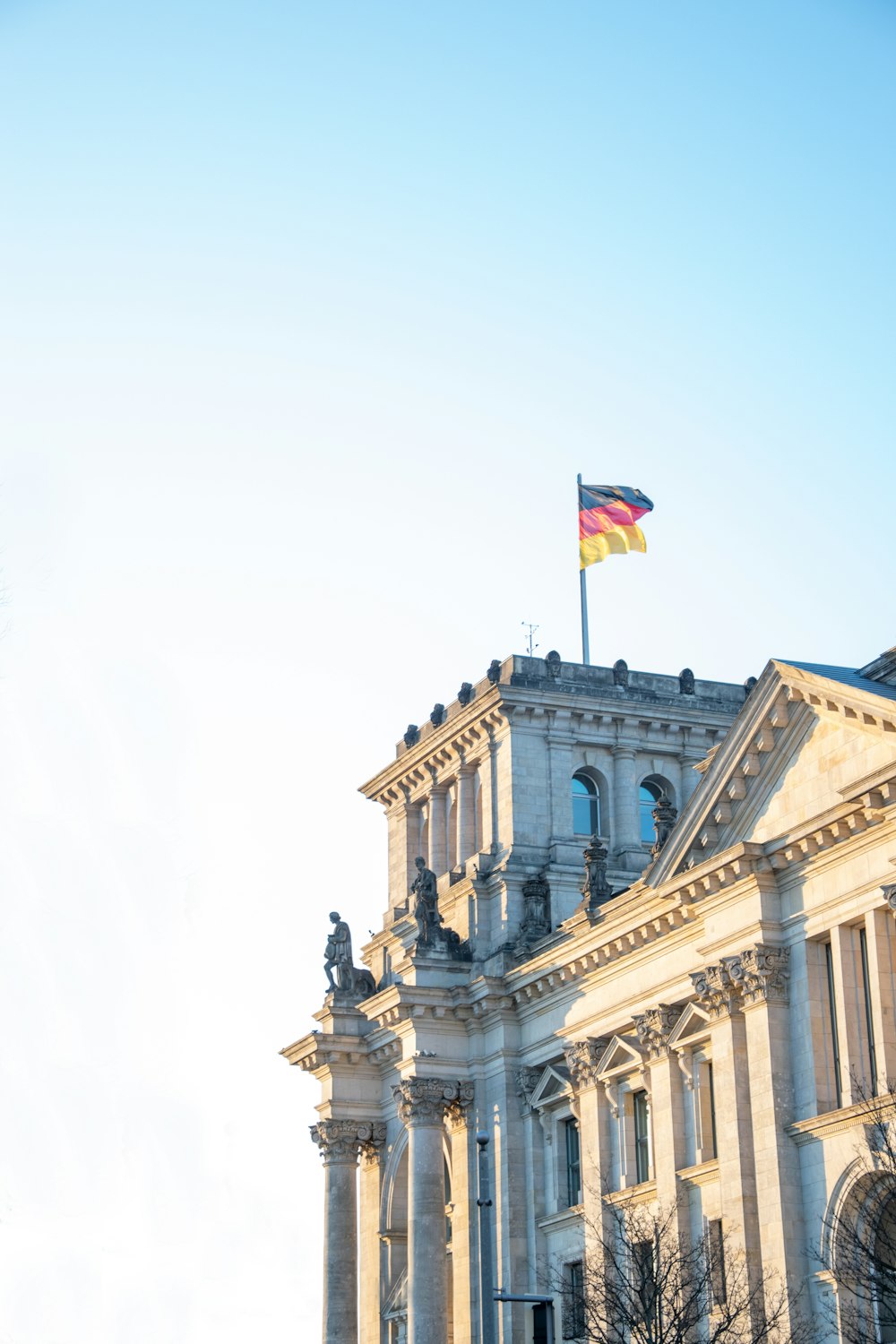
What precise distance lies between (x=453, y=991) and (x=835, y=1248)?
754 inches

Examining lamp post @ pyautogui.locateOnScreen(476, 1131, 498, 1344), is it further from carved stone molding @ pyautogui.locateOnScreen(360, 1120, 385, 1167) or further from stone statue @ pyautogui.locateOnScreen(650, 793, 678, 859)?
carved stone molding @ pyautogui.locateOnScreen(360, 1120, 385, 1167)

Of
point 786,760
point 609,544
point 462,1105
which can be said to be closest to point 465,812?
point 609,544

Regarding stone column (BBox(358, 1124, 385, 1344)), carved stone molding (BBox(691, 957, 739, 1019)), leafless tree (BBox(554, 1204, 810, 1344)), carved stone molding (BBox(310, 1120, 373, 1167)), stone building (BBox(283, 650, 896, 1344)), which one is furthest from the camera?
carved stone molding (BBox(310, 1120, 373, 1167))

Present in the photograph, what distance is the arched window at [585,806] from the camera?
208 feet

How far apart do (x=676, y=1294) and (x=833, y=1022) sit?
666 centimetres

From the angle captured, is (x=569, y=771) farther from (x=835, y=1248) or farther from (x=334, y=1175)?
(x=835, y=1248)

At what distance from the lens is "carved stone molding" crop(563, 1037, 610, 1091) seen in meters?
52.9

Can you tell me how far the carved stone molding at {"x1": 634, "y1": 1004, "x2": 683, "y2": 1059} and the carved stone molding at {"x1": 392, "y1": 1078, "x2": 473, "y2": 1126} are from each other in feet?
Result: 31.8

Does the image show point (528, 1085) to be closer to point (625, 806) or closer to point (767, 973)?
point (625, 806)

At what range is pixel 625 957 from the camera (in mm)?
51844

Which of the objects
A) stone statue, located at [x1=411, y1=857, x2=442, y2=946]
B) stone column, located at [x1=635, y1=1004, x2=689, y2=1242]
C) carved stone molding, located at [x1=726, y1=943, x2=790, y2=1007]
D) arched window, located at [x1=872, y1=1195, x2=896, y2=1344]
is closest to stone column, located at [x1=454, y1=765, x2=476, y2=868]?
stone statue, located at [x1=411, y1=857, x2=442, y2=946]

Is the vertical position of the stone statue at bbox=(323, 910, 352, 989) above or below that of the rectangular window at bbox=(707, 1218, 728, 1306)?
above

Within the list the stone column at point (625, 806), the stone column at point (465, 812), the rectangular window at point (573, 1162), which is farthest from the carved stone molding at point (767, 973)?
the stone column at point (465, 812)

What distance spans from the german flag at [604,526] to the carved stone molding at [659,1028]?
65.2ft
